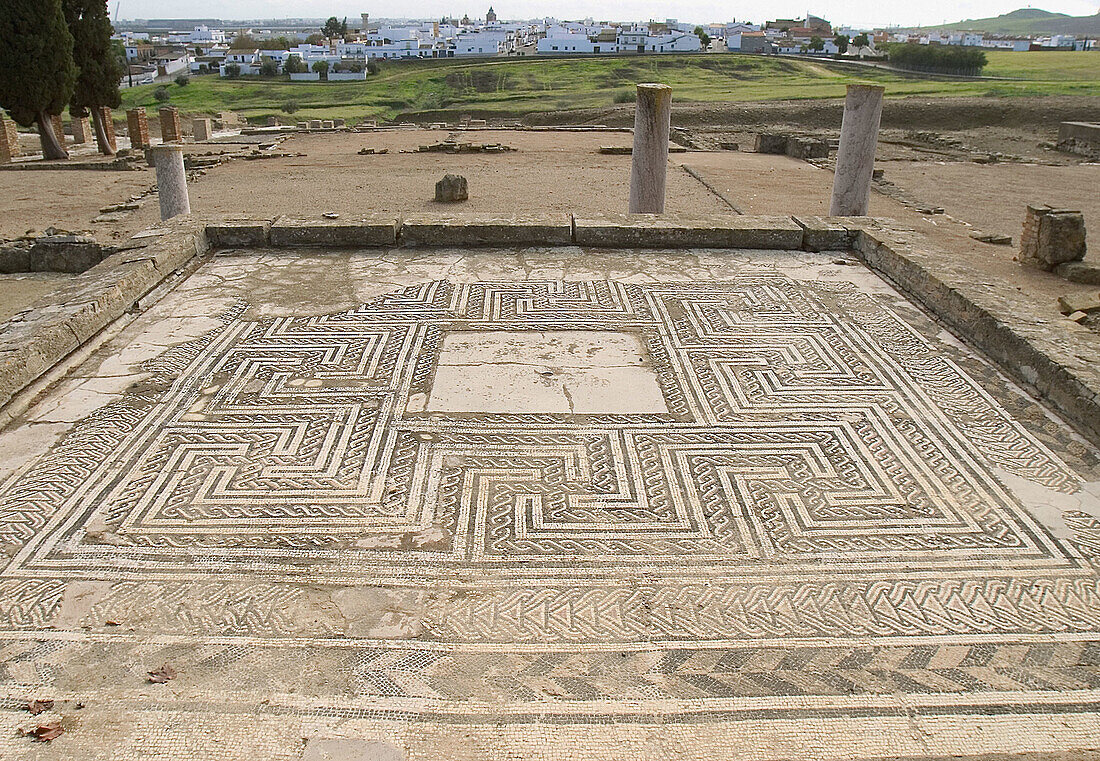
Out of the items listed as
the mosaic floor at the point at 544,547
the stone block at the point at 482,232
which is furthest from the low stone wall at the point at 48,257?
the mosaic floor at the point at 544,547

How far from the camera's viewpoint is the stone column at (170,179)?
7.83 m

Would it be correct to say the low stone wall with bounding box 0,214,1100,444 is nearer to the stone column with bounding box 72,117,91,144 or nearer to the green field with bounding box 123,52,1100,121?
the stone column with bounding box 72,117,91,144

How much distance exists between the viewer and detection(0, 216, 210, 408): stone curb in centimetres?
338

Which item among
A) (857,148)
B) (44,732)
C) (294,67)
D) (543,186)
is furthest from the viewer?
(294,67)

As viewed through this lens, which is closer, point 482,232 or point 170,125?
point 482,232

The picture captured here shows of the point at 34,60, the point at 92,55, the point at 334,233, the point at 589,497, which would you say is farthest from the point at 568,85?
the point at 589,497

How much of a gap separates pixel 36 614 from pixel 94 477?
29.0 inches

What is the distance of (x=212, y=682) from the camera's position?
1.94 meters

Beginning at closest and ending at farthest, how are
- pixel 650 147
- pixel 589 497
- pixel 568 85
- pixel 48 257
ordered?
pixel 589 497, pixel 650 147, pixel 48 257, pixel 568 85

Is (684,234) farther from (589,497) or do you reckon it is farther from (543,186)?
(543,186)

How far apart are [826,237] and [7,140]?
63.9 ft

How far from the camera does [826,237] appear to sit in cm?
569

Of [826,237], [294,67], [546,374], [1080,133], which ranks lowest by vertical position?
[546,374]

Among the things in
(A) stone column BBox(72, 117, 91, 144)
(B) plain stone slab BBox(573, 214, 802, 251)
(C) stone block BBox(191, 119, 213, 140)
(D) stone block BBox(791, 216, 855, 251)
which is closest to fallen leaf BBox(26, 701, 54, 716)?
(B) plain stone slab BBox(573, 214, 802, 251)
